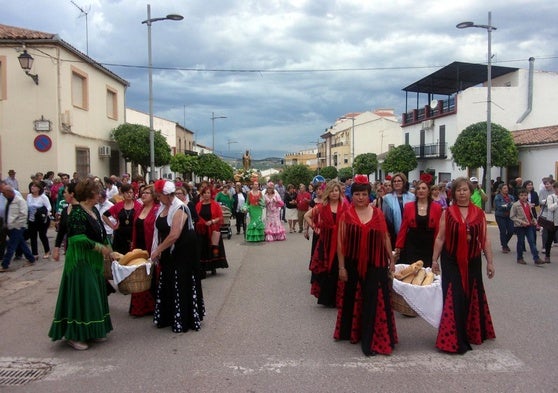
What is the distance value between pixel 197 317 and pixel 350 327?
5.89 ft

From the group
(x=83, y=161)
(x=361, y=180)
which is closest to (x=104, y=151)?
(x=83, y=161)

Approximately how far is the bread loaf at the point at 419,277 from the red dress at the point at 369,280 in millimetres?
509

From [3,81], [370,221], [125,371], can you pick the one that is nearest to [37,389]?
[125,371]

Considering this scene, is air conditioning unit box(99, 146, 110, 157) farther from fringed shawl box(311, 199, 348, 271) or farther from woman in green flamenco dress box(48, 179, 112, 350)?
woman in green flamenco dress box(48, 179, 112, 350)

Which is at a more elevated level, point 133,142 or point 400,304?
point 133,142

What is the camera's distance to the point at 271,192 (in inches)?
591

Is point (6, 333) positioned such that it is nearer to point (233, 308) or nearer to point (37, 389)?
point (37, 389)

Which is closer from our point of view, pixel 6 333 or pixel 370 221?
pixel 370 221

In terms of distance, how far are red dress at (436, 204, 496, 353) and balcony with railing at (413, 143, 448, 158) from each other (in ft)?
113

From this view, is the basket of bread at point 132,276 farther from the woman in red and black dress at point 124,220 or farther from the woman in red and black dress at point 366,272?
the woman in red and black dress at point 366,272

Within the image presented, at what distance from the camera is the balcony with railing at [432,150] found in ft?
125

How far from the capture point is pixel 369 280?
16.5 ft

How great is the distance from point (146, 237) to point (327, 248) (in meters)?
2.46

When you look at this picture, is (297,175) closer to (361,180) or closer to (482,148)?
(482,148)
